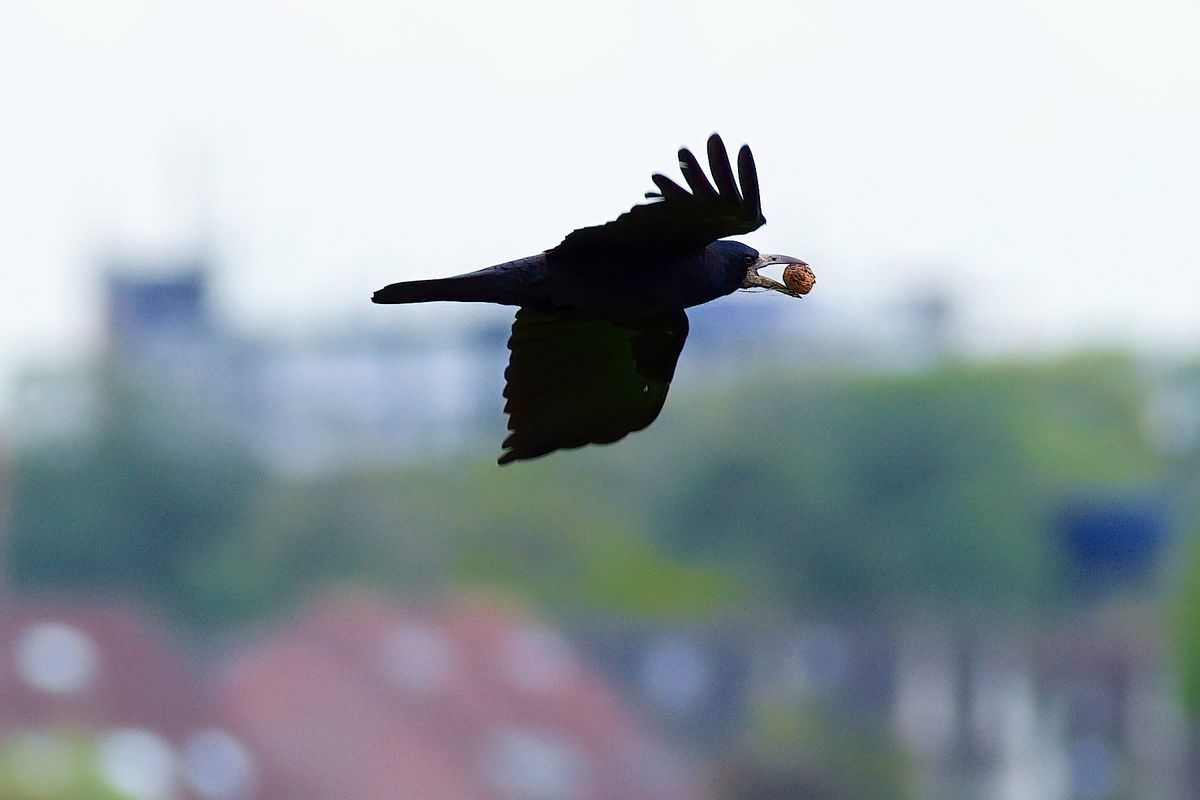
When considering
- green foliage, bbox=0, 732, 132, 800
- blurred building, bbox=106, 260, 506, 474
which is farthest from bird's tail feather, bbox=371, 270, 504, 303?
blurred building, bbox=106, 260, 506, 474

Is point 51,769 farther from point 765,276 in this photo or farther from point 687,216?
point 687,216

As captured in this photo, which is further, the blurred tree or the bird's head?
the blurred tree

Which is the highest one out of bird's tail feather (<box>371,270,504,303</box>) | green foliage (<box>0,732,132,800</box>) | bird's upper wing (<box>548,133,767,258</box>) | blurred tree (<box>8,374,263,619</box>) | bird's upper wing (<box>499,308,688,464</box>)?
bird's upper wing (<box>548,133,767,258</box>)

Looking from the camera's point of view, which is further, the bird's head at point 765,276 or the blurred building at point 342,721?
the blurred building at point 342,721

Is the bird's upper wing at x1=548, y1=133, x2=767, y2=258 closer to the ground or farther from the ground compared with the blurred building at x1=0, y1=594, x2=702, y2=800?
farther from the ground

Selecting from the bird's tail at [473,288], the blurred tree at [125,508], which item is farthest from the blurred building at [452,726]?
the bird's tail at [473,288]

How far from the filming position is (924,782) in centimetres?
6103

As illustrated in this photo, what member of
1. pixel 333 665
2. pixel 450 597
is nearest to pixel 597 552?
pixel 450 597

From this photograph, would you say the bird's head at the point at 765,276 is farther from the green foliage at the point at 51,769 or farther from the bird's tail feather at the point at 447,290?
the green foliage at the point at 51,769

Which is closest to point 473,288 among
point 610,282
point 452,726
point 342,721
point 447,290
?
point 447,290

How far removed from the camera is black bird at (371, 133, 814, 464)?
32.8 ft

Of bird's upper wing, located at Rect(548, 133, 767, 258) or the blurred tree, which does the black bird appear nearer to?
bird's upper wing, located at Rect(548, 133, 767, 258)

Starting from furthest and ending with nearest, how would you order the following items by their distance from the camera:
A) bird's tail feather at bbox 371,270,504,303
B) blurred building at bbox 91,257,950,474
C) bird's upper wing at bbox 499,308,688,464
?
blurred building at bbox 91,257,950,474 < bird's upper wing at bbox 499,308,688,464 < bird's tail feather at bbox 371,270,504,303

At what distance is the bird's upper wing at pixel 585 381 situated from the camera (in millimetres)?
11625
